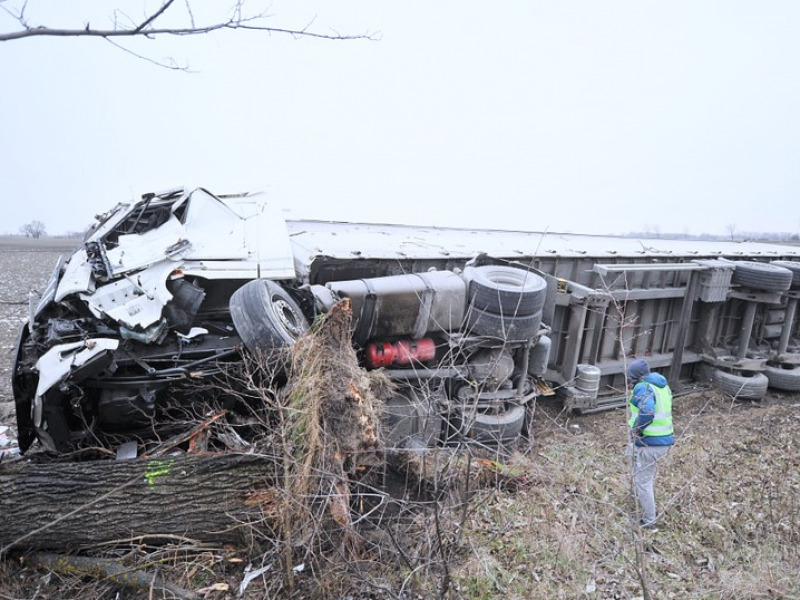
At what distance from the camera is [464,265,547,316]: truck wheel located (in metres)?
4.62

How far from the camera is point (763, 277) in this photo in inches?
276

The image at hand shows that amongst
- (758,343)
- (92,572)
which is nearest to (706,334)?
(758,343)

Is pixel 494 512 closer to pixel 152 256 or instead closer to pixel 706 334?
pixel 152 256

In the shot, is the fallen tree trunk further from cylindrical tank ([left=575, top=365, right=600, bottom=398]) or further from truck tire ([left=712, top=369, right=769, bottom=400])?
truck tire ([left=712, top=369, right=769, bottom=400])

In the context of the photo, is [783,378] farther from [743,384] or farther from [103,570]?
[103,570]

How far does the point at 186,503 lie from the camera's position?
2.96 metres

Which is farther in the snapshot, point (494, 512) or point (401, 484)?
point (401, 484)

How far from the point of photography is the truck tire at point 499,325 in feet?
15.4

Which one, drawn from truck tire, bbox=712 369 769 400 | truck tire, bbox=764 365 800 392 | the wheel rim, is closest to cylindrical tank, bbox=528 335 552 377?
the wheel rim

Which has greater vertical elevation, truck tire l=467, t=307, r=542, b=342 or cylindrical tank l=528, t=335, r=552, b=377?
truck tire l=467, t=307, r=542, b=342

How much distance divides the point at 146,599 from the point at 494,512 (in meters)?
2.43

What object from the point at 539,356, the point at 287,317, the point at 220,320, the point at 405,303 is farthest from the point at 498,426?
the point at 220,320

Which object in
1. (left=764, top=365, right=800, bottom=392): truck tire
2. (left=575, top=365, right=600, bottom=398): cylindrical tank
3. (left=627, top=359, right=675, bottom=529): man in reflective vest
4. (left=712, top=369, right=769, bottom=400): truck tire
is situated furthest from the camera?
(left=764, top=365, right=800, bottom=392): truck tire

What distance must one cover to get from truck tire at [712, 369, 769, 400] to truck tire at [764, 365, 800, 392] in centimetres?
34
